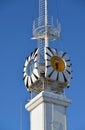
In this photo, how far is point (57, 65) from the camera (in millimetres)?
73312

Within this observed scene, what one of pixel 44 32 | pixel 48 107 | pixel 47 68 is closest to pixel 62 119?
pixel 48 107

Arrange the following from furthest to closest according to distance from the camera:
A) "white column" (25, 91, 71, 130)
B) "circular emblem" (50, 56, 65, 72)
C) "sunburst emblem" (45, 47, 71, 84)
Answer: "circular emblem" (50, 56, 65, 72) < "sunburst emblem" (45, 47, 71, 84) < "white column" (25, 91, 71, 130)

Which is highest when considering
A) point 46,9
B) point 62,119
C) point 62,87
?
point 46,9

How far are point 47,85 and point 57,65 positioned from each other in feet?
9.63

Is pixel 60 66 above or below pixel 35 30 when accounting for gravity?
below

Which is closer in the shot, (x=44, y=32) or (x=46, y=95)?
(x=46, y=95)

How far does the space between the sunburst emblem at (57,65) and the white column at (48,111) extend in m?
2.48

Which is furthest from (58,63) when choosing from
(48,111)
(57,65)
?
(48,111)

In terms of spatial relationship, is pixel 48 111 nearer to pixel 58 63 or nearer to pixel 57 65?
pixel 57 65

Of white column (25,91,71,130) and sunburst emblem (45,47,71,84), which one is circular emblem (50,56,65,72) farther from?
white column (25,91,71,130)

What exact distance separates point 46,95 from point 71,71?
558 centimetres

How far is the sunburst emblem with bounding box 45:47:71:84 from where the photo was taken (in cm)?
7206

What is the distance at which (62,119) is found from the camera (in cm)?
7138

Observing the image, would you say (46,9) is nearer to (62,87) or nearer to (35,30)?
(35,30)
